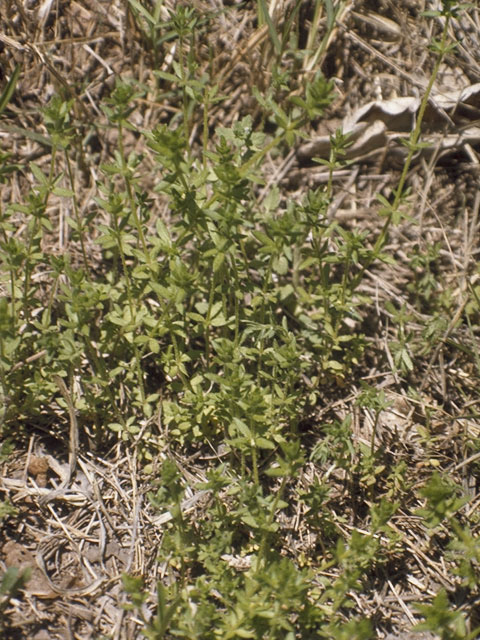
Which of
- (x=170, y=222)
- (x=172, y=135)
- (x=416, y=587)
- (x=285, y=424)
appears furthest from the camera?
(x=170, y=222)

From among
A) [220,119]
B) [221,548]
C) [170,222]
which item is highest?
[220,119]

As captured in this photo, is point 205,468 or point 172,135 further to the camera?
point 205,468

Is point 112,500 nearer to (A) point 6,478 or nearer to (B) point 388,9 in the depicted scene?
(A) point 6,478

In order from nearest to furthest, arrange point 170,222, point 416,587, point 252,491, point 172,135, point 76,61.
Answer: point 172,135
point 252,491
point 416,587
point 170,222
point 76,61

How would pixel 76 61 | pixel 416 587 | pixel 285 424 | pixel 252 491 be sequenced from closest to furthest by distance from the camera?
1. pixel 252 491
2. pixel 416 587
3. pixel 285 424
4. pixel 76 61

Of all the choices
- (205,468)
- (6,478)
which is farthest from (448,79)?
(6,478)

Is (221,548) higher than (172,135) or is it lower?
lower

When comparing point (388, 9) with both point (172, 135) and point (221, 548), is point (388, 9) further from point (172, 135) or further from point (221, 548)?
point (221, 548)

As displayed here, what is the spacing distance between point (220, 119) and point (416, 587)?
295cm

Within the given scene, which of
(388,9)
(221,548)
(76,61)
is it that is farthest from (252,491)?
(388,9)

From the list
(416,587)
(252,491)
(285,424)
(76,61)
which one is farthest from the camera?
(76,61)

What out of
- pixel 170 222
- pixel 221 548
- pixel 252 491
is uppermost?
pixel 170 222

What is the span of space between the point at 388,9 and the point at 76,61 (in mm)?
2083

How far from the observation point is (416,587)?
3.19 m
